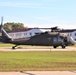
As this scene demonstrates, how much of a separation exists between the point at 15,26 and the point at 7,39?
14353cm

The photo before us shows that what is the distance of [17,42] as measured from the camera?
46875 mm

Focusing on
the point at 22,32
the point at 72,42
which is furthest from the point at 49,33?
the point at 22,32

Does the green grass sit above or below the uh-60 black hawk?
below

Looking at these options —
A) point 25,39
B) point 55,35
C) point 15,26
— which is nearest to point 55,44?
point 55,35

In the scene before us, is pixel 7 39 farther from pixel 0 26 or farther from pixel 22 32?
pixel 22 32

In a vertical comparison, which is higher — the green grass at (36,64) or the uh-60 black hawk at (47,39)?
the uh-60 black hawk at (47,39)

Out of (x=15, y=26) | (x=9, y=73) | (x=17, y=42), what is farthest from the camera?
(x=15, y=26)

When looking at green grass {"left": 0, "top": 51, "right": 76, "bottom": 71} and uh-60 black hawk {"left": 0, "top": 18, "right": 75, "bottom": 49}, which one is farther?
uh-60 black hawk {"left": 0, "top": 18, "right": 75, "bottom": 49}

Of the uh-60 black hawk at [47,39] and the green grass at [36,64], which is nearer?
the green grass at [36,64]

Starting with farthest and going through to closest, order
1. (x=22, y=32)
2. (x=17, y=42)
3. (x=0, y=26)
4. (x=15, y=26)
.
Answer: (x=15, y=26) → (x=22, y=32) → (x=0, y=26) → (x=17, y=42)

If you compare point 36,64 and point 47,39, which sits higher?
point 47,39

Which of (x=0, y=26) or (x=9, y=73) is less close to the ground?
(x=0, y=26)

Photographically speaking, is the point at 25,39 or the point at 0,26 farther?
the point at 0,26

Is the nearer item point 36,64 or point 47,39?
point 36,64
